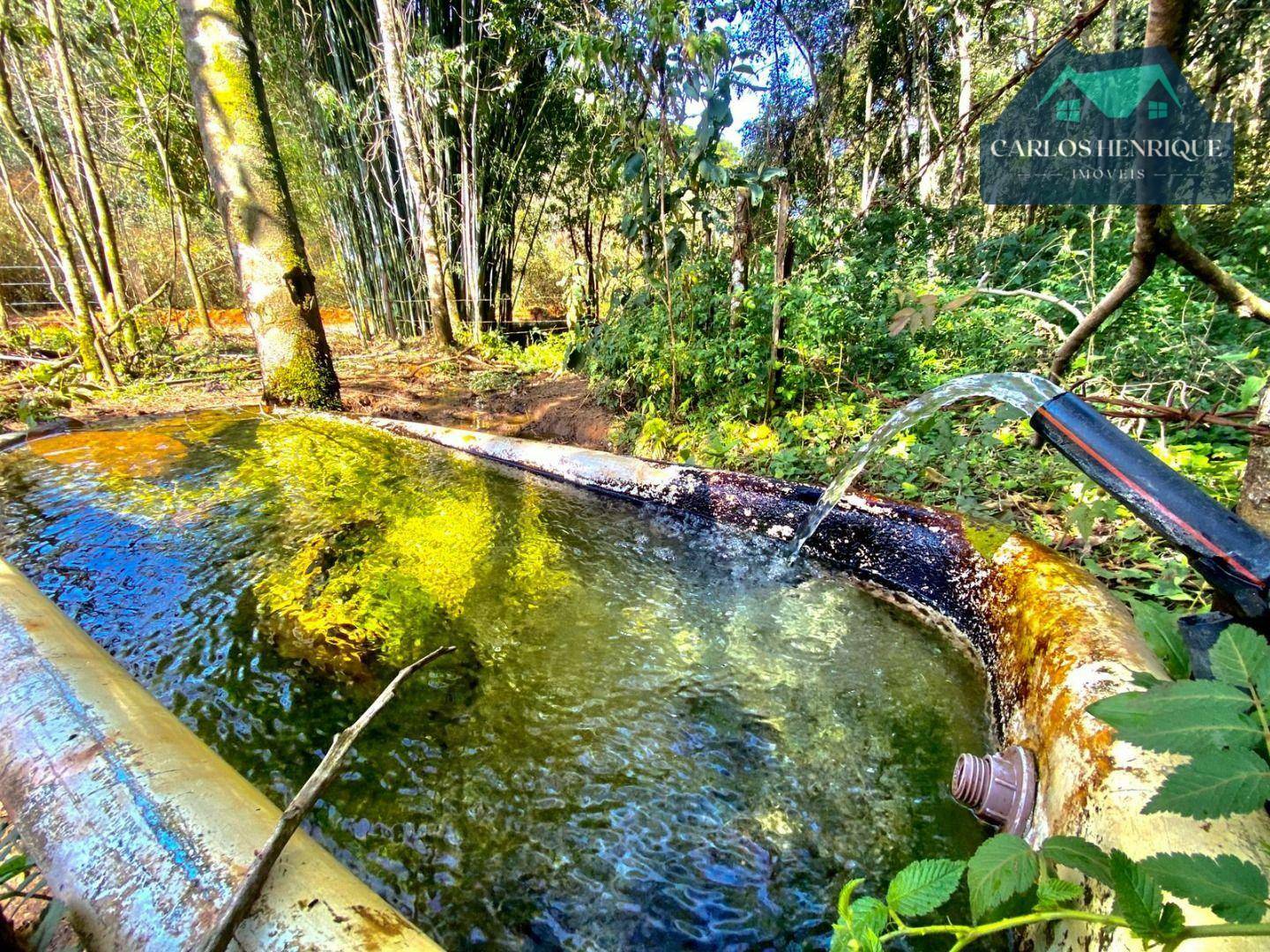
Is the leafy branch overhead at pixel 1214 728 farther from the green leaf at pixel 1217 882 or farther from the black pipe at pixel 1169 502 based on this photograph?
the black pipe at pixel 1169 502

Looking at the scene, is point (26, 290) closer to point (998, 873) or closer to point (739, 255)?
point (739, 255)

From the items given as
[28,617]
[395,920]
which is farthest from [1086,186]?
[28,617]

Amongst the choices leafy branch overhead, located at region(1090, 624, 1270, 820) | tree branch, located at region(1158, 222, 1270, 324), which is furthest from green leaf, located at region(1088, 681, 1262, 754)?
tree branch, located at region(1158, 222, 1270, 324)

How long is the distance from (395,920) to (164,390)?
6.55 meters

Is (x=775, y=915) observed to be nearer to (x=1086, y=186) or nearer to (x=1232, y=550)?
(x=1232, y=550)

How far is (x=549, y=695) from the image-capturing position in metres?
1.57

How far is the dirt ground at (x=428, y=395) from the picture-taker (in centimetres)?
446

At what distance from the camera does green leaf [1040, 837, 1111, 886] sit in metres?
0.57

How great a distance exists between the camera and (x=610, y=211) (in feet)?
32.4

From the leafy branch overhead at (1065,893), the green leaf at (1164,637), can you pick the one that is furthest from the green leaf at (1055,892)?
the green leaf at (1164,637)

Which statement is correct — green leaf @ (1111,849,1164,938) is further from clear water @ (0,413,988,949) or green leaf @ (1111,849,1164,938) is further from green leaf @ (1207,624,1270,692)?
clear water @ (0,413,988,949)

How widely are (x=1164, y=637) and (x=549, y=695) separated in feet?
4.36

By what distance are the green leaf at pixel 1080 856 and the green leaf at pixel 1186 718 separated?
0.39 ft

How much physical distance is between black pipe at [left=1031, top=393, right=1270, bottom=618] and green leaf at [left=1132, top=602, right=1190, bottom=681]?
10 centimetres
